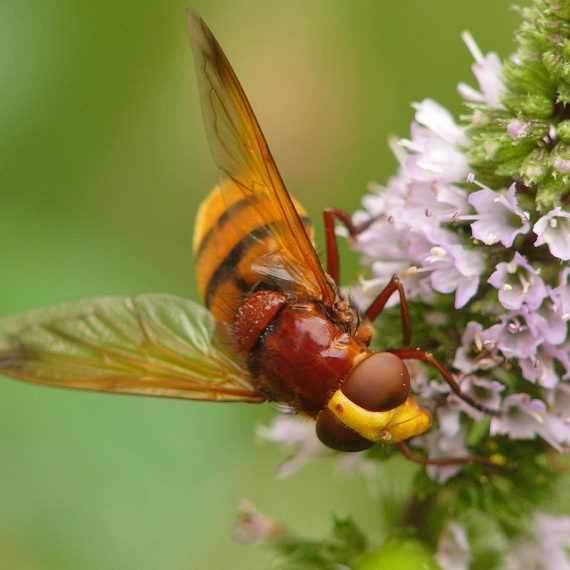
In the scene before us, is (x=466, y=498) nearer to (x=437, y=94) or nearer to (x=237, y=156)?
(x=237, y=156)

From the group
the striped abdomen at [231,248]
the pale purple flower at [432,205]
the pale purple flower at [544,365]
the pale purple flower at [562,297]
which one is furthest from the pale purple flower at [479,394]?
the striped abdomen at [231,248]

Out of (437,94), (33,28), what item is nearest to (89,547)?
(33,28)

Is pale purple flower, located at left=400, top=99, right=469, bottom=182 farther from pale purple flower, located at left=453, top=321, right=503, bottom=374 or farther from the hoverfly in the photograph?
pale purple flower, located at left=453, top=321, right=503, bottom=374

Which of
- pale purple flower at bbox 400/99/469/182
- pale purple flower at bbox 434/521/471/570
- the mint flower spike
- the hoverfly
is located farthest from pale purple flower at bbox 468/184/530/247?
pale purple flower at bbox 434/521/471/570

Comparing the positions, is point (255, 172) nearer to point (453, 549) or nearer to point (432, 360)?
point (432, 360)

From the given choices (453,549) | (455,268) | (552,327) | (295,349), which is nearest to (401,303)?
(455,268)

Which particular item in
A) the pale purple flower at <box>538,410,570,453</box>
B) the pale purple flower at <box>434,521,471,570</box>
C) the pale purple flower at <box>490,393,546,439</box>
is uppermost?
the pale purple flower at <box>490,393,546,439</box>
